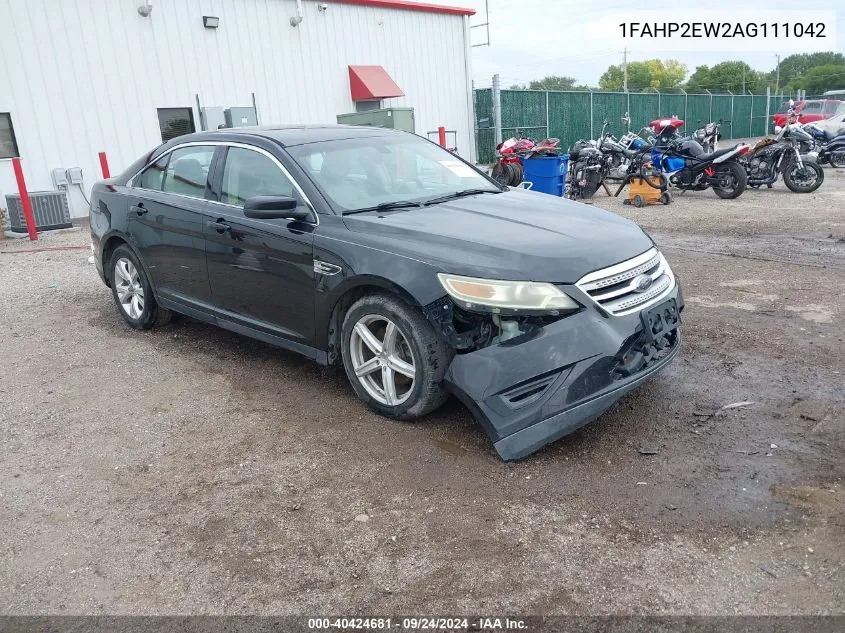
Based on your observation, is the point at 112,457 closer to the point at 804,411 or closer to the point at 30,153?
the point at 804,411

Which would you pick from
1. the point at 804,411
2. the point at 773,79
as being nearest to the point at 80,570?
the point at 804,411

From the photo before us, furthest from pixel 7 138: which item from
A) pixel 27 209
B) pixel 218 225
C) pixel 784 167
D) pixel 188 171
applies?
pixel 784 167

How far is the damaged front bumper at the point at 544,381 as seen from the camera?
3.23 metres

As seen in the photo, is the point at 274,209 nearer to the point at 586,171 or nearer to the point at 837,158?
the point at 586,171

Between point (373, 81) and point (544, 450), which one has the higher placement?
point (373, 81)

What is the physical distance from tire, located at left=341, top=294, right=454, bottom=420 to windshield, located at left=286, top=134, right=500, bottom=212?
0.71m

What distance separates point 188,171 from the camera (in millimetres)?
5051

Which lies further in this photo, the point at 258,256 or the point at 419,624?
the point at 258,256

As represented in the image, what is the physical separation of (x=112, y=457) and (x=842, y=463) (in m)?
3.64

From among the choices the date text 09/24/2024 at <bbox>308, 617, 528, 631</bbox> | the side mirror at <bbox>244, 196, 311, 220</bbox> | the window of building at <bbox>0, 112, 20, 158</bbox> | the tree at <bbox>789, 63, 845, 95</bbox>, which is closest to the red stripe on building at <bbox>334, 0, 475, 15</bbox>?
the window of building at <bbox>0, 112, 20, 158</bbox>

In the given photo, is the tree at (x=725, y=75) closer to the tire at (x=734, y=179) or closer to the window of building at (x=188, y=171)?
the tire at (x=734, y=179)

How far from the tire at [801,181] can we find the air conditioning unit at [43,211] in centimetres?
1321

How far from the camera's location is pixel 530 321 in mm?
3338

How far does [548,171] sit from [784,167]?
4.97m
